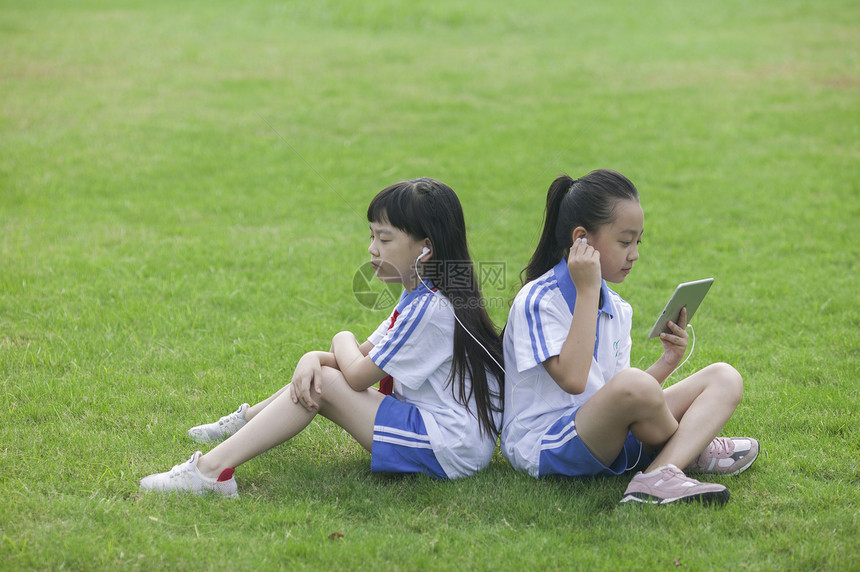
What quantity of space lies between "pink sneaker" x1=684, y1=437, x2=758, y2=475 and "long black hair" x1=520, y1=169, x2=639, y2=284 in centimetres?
104

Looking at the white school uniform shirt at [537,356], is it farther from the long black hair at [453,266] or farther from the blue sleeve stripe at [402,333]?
the blue sleeve stripe at [402,333]

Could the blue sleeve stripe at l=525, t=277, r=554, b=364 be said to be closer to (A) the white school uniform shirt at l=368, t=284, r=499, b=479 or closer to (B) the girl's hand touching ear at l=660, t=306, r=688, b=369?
(A) the white school uniform shirt at l=368, t=284, r=499, b=479

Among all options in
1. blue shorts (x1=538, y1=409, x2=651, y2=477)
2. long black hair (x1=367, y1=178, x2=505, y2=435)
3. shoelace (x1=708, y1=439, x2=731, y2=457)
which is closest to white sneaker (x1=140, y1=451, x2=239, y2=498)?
long black hair (x1=367, y1=178, x2=505, y2=435)

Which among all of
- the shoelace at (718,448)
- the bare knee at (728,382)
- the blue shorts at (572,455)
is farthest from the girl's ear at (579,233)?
the shoelace at (718,448)

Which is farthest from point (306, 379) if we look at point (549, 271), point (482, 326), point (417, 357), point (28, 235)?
point (28, 235)

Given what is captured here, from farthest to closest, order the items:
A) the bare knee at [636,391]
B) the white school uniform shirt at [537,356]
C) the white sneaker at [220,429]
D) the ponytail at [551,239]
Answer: the white sneaker at [220,429], the ponytail at [551,239], the white school uniform shirt at [537,356], the bare knee at [636,391]

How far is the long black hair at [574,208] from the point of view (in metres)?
3.25

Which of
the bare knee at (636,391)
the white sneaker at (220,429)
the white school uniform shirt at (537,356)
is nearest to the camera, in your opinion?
the bare knee at (636,391)

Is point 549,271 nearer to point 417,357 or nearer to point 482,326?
point 482,326

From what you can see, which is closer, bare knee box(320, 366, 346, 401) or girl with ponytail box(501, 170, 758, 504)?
girl with ponytail box(501, 170, 758, 504)

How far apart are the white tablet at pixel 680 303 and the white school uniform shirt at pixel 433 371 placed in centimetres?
85

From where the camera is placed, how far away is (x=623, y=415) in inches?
120

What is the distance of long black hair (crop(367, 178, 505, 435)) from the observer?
332 centimetres

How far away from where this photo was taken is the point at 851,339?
484 centimetres
